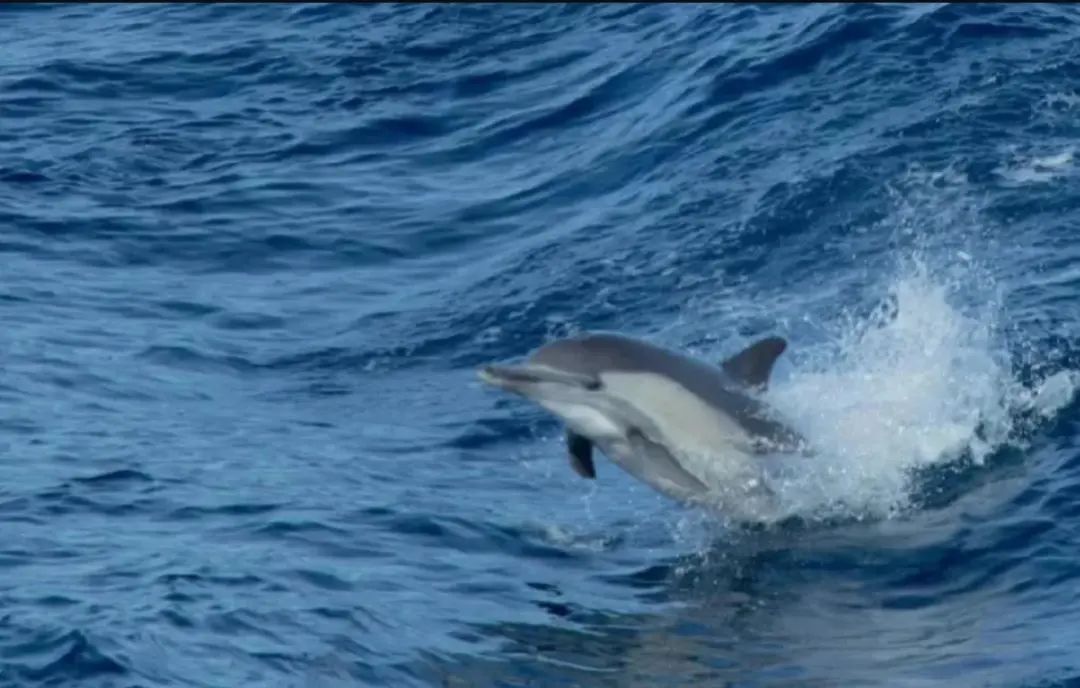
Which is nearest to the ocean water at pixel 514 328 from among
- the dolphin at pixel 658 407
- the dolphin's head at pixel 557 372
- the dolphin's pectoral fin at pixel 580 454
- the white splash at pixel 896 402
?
the white splash at pixel 896 402

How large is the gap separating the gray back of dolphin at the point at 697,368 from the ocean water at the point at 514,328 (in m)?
0.57

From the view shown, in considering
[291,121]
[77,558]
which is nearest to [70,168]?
[291,121]

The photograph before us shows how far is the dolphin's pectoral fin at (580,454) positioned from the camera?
14828mm

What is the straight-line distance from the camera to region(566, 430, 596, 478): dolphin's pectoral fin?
14828mm

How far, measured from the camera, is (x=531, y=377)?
47.8ft

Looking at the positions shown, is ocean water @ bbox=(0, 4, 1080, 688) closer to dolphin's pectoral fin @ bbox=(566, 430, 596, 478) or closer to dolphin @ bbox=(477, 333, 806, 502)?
dolphin @ bbox=(477, 333, 806, 502)

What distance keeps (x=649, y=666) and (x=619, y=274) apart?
949 cm

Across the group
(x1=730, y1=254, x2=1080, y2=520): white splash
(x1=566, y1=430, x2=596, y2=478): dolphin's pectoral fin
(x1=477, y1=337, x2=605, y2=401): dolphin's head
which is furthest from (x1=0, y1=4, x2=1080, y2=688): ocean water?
(x1=477, y1=337, x2=605, y2=401): dolphin's head

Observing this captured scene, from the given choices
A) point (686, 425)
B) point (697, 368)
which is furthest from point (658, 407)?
point (697, 368)

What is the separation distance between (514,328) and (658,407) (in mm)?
6637

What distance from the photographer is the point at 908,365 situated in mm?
18109

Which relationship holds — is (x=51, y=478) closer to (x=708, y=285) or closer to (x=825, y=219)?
(x=708, y=285)

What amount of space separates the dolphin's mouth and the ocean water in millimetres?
1275

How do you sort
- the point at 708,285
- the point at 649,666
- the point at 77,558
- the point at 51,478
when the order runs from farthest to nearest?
the point at 708,285, the point at 51,478, the point at 77,558, the point at 649,666
